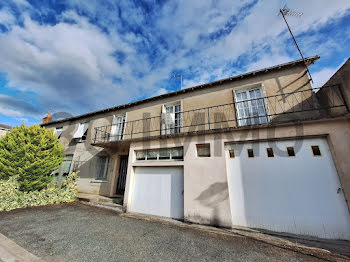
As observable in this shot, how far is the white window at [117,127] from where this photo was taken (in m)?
9.41

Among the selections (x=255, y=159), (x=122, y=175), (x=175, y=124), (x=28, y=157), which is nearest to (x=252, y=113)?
(x=255, y=159)

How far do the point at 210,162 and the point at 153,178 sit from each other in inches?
108

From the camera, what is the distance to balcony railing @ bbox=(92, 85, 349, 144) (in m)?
4.97

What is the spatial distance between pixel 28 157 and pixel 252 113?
12.0m

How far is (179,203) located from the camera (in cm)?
534

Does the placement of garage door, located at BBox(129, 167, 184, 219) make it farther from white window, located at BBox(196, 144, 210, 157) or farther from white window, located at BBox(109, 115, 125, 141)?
white window, located at BBox(109, 115, 125, 141)

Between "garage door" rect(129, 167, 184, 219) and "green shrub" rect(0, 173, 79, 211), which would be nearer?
"garage door" rect(129, 167, 184, 219)

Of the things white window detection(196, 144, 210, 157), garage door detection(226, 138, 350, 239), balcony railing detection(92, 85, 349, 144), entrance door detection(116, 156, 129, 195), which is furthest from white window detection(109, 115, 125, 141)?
garage door detection(226, 138, 350, 239)

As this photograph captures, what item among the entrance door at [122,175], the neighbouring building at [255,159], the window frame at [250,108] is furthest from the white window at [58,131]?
the window frame at [250,108]

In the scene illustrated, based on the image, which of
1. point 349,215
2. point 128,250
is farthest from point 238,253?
point 349,215

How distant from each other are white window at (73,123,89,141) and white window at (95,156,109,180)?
2.73m

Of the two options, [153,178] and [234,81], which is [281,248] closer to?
[153,178]

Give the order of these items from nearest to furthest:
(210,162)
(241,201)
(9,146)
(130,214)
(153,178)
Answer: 1. (241,201)
2. (210,162)
3. (130,214)
4. (153,178)
5. (9,146)

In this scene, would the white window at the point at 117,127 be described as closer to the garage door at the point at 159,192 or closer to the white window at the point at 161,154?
the white window at the point at 161,154
